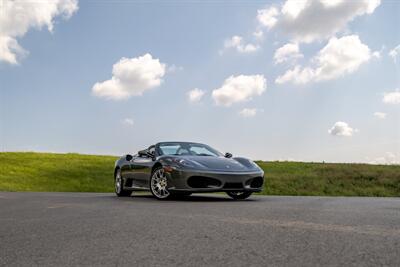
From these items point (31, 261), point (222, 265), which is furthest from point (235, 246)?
point (31, 261)

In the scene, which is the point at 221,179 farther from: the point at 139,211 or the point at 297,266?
the point at 297,266

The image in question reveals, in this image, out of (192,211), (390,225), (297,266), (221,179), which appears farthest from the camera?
(221,179)

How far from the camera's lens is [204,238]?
527 cm

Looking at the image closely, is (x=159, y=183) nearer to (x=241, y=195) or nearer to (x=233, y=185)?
(x=233, y=185)

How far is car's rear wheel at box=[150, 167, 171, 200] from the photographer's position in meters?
11.3

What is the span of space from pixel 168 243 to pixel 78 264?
3.42 feet

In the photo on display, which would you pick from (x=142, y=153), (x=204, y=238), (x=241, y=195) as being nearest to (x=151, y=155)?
(x=142, y=153)

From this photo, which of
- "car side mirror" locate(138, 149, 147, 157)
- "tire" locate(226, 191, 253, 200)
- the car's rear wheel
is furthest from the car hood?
"car side mirror" locate(138, 149, 147, 157)

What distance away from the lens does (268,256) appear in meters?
4.32

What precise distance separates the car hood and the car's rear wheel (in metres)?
0.58

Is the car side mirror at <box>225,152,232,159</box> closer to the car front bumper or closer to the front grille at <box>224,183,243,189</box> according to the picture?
the car front bumper

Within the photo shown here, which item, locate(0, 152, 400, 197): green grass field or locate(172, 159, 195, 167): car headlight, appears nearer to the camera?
locate(172, 159, 195, 167): car headlight

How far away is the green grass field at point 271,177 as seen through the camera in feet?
82.4

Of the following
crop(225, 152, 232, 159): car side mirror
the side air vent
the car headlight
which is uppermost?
crop(225, 152, 232, 159): car side mirror
